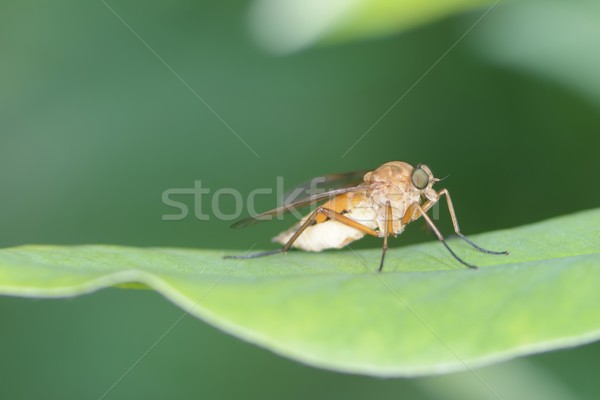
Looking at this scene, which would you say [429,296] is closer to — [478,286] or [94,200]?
[478,286]

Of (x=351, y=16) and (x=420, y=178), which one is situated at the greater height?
(x=351, y=16)

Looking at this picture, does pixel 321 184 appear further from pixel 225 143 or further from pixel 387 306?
pixel 387 306

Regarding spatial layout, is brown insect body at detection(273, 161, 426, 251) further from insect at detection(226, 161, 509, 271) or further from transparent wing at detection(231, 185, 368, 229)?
transparent wing at detection(231, 185, 368, 229)

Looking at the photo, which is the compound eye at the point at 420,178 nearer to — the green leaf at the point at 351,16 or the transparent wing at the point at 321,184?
the transparent wing at the point at 321,184

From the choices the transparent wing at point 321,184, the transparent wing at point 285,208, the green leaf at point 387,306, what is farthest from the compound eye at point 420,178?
the green leaf at point 387,306

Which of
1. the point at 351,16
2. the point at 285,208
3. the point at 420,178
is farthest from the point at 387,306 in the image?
the point at 351,16

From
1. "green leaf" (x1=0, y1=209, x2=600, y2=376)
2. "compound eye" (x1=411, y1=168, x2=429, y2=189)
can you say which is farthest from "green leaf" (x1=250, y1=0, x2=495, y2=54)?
"green leaf" (x1=0, y1=209, x2=600, y2=376)
